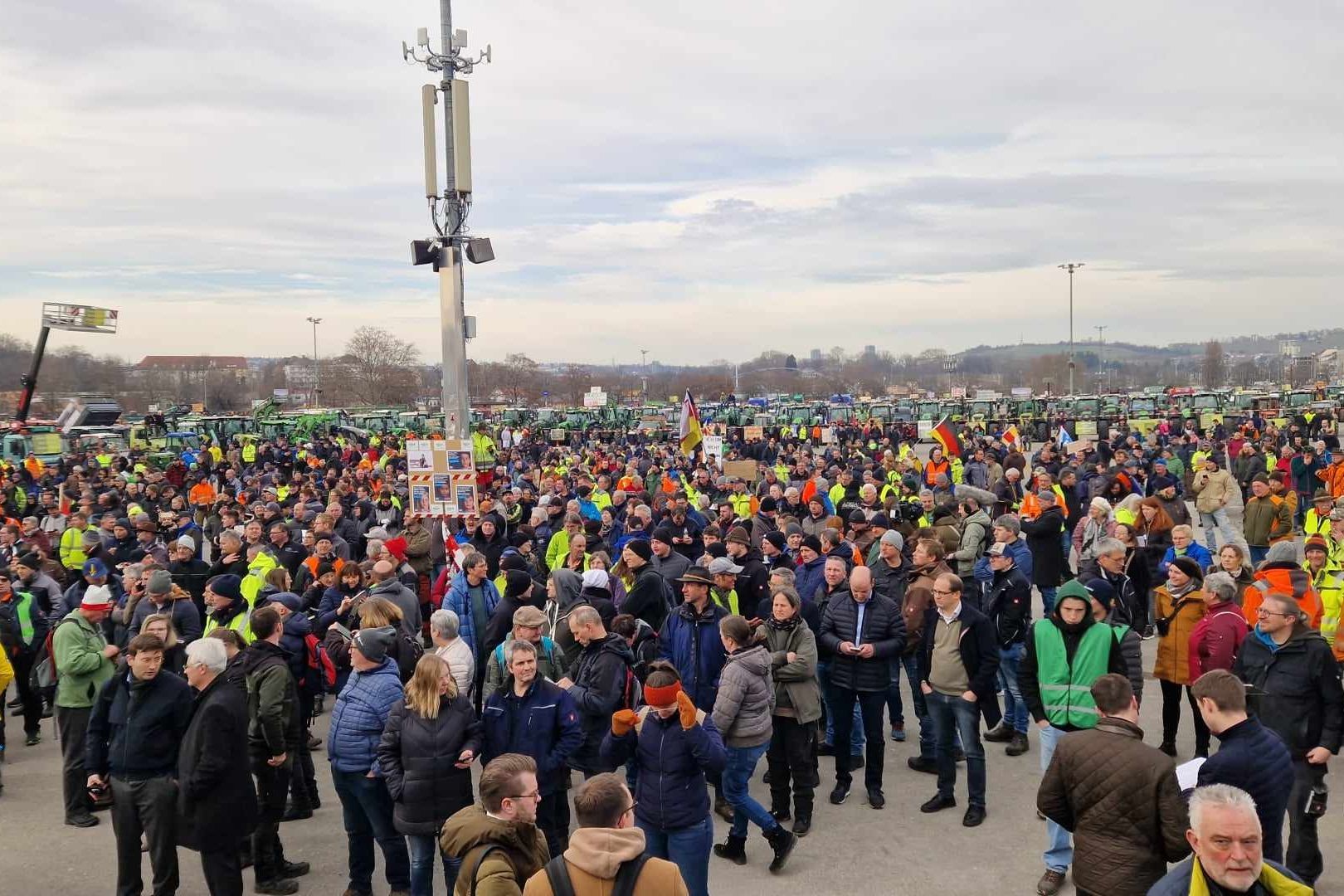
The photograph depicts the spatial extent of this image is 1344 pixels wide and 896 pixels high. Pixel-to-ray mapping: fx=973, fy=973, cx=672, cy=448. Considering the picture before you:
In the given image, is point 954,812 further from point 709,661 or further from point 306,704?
point 306,704

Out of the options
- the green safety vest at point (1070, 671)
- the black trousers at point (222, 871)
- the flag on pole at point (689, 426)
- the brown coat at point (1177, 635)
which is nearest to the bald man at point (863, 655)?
the green safety vest at point (1070, 671)

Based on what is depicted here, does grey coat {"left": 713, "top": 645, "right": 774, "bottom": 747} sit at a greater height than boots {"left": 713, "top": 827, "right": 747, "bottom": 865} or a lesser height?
greater

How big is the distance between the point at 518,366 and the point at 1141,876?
335ft

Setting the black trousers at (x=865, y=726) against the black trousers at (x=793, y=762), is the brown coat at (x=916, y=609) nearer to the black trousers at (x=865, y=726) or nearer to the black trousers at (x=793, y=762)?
the black trousers at (x=865, y=726)

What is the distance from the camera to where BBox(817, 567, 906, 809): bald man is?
6406 millimetres

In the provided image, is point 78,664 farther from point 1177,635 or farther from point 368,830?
point 1177,635

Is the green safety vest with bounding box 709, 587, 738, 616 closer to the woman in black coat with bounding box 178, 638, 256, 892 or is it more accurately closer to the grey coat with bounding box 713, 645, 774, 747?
the grey coat with bounding box 713, 645, 774, 747

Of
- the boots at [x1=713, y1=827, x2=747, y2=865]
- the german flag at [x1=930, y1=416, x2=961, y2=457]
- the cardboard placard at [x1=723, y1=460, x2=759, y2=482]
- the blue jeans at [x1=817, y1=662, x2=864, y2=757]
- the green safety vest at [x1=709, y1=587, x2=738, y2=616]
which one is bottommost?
the boots at [x1=713, y1=827, x2=747, y2=865]

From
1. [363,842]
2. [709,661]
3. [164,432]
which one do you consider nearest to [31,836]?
[363,842]

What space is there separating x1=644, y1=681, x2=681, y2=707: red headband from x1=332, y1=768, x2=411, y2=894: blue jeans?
164 cm

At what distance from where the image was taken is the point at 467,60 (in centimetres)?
1413

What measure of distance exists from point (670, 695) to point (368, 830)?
216 centimetres

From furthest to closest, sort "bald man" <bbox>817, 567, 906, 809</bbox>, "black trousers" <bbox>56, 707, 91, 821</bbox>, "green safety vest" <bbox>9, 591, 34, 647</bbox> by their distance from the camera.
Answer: "green safety vest" <bbox>9, 591, 34, 647</bbox> < "black trousers" <bbox>56, 707, 91, 821</bbox> < "bald man" <bbox>817, 567, 906, 809</bbox>

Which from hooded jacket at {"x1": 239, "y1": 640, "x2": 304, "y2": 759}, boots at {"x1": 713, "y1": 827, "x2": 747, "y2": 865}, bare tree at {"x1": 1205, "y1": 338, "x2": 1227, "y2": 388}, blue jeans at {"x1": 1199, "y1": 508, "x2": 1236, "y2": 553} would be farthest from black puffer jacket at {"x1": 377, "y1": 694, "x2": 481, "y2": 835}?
bare tree at {"x1": 1205, "y1": 338, "x2": 1227, "y2": 388}
